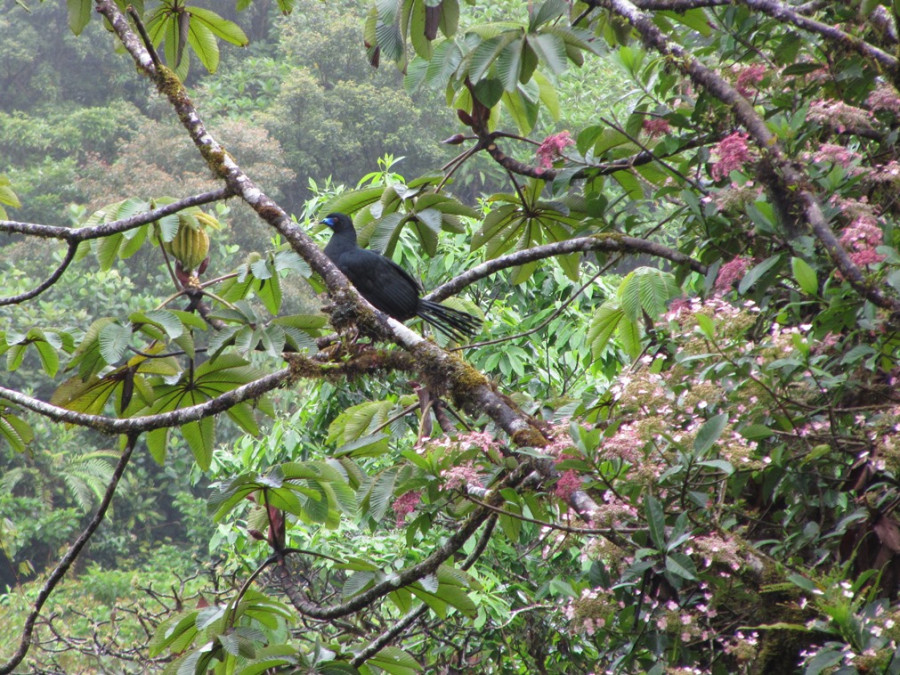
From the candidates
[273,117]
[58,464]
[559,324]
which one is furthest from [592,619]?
[273,117]

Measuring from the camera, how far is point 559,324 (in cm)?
483

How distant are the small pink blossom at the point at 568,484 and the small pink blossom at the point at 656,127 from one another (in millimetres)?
1061

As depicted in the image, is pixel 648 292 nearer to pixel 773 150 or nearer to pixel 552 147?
pixel 552 147

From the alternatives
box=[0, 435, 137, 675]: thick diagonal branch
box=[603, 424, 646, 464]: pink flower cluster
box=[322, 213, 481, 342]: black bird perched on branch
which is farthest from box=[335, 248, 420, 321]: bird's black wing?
box=[603, 424, 646, 464]: pink flower cluster

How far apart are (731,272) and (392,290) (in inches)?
64.8

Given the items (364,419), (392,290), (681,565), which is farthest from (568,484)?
(392,290)

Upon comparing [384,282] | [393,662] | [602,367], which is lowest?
[602,367]

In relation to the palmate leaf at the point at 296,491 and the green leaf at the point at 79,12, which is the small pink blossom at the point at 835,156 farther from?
Answer: the green leaf at the point at 79,12

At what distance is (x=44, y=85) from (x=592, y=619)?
19.9 meters

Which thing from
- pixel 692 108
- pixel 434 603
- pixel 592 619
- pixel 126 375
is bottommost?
pixel 434 603

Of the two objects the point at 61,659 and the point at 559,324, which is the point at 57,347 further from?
the point at 61,659

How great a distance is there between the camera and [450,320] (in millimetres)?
3109

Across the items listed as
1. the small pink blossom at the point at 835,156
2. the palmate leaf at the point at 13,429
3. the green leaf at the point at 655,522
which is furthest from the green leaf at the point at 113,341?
the small pink blossom at the point at 835,156

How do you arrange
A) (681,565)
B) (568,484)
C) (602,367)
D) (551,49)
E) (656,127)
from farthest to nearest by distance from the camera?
(602,367)
(656,127)
(551,49)
(568,484)
(681,565)
